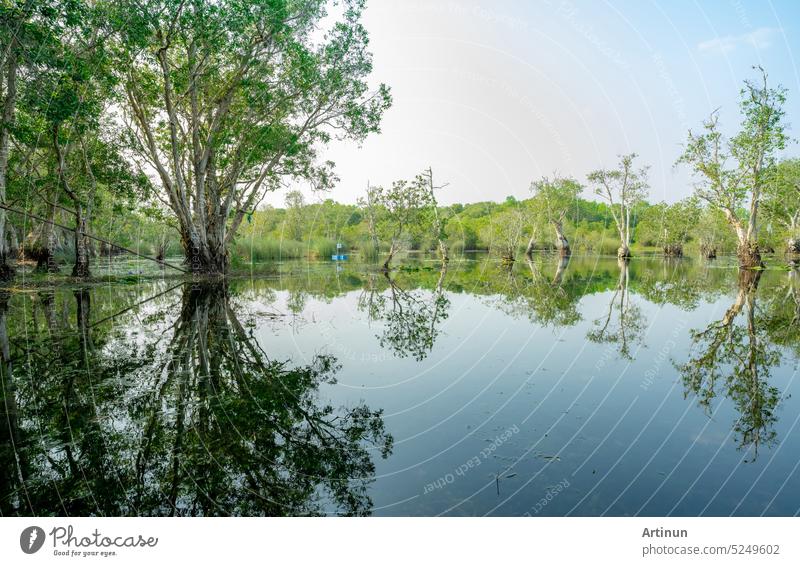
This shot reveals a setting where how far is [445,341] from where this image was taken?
9703 millimetres

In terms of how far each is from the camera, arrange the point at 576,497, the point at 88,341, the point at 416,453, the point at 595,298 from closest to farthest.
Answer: the point at 576,497
the point at 416,453
the point at 88,341
the point at 595,298

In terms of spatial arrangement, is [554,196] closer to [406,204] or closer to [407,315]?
[406,204]

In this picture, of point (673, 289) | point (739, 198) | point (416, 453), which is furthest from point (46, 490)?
point (739, 198)

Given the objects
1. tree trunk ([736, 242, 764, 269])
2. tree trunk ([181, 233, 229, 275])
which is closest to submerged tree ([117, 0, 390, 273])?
tree trunk ([181, 233, 229, 275])

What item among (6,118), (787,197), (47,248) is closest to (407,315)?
(6,118)

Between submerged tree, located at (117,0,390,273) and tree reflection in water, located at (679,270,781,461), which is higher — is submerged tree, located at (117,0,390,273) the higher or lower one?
the higher one

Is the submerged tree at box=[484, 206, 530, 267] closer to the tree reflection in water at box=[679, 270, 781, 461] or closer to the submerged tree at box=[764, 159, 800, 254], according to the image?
the submerged tree at box=[764, 159, 800, 254]

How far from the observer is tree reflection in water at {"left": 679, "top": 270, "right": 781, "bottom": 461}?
5.08 meters

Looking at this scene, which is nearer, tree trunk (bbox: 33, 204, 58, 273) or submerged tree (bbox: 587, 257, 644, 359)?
submerged tree (bbox: 587, 257, 644, 359)

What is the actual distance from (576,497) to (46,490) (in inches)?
167

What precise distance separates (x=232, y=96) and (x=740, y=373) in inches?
882

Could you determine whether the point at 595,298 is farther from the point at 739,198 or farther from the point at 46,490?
the point at 739,198
